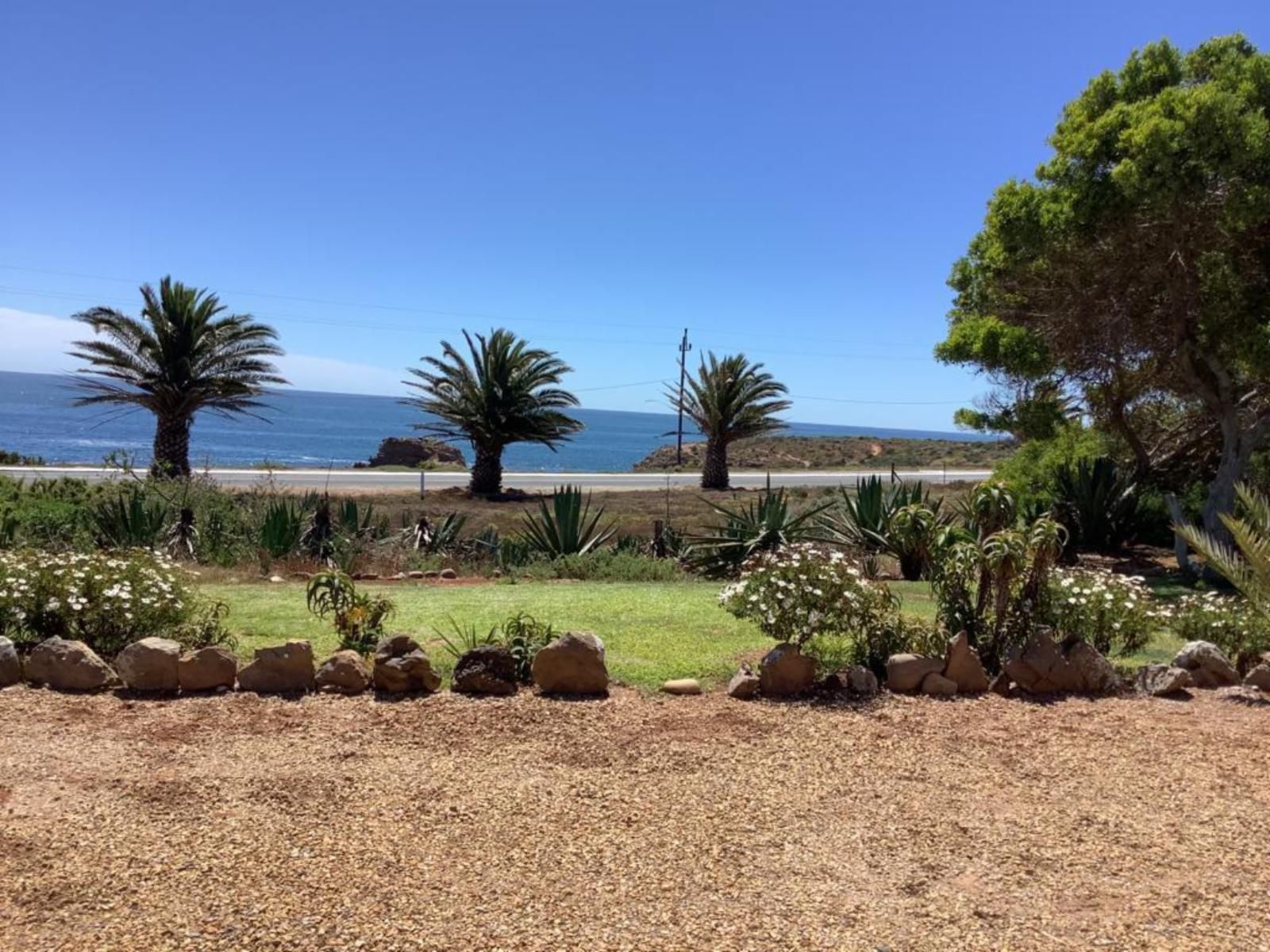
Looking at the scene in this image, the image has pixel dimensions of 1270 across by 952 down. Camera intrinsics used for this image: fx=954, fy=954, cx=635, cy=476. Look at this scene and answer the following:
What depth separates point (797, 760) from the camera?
5.23m

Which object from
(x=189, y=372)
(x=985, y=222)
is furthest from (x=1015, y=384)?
(x=189, y=372)

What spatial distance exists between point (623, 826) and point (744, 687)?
2192 millimetres

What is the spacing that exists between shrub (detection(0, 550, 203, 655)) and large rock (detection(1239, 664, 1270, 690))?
308 inches

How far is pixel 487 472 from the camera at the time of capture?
2897cm

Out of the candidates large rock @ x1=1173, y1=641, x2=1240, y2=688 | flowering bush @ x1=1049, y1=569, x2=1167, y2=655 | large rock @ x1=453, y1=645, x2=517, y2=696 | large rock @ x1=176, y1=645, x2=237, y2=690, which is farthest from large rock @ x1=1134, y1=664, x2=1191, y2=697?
large rock @ x1=176, y1=645, x2=237, y2=690

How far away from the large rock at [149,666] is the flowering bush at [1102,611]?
6.09 meters

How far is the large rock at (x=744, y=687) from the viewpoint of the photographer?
638 cm

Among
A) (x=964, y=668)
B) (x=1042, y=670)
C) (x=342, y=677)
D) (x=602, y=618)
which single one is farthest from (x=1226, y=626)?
(x=342, y=677)

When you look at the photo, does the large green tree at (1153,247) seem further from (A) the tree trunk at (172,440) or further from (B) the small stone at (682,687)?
(A) the tree trunk at (172,440)

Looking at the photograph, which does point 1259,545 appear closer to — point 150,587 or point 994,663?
point 994,663

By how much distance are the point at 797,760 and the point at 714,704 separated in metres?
1.06

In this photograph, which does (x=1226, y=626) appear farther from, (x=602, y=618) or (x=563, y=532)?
(x=563, y=532)

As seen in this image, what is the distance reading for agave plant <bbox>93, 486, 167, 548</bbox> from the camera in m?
12.6

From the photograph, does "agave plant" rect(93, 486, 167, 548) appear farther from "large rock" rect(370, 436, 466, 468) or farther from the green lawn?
"large rock" rect(370, 436, 466, 468)
